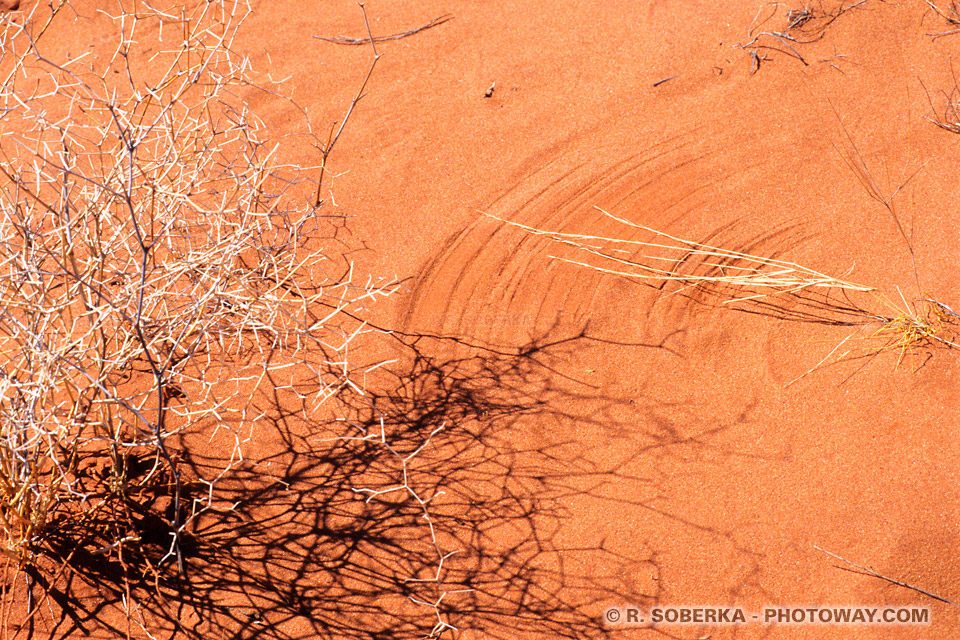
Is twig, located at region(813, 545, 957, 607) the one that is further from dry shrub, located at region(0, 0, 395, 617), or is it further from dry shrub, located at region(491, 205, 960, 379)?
dry shrub, located at region(0, 0, 395, 617)

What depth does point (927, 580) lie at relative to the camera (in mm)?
2869

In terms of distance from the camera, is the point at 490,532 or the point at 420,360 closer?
the point at 490,532

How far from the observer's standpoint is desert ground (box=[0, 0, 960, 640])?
2.90 meters

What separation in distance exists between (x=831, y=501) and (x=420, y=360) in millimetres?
1708

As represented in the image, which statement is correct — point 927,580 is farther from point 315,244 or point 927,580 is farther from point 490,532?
point 315,244

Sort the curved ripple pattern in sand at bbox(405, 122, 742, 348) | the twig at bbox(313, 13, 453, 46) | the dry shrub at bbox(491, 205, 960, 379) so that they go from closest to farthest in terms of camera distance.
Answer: the dry shrub at bbox(491, 205, 960, 379)
the curved ripple pattern in sand at bbox(405, 122, 742, 348)
the twig at bbox(313, 13, 453, 46)

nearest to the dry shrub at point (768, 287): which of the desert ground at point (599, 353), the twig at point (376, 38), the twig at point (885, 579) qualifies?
the desert ground at point (599, 353)

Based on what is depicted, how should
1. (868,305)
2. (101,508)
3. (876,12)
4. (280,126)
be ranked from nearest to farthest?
(101,508) < (868,305) < (280,126) < (876,12)

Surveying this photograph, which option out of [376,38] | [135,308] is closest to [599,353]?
[135,308]

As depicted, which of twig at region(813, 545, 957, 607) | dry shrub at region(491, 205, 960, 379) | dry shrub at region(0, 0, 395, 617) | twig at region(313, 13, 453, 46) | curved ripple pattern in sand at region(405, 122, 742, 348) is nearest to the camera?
dry shrub at region(0, 0, 395, 617)

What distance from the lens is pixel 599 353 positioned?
3.50 m

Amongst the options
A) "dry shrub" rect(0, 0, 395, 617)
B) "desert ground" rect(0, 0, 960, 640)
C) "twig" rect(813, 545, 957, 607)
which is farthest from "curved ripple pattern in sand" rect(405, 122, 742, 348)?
"twig" rect(813, 545, 957, 607)

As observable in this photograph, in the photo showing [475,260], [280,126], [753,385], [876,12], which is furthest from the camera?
[876,12]

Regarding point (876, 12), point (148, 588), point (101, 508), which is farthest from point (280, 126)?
point (876, 12)
